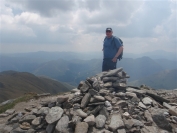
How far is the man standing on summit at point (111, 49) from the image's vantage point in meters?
13.4

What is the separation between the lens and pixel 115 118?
8719mm

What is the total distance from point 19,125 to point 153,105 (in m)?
7.86

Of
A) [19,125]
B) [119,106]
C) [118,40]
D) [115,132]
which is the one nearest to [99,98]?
[119,106]

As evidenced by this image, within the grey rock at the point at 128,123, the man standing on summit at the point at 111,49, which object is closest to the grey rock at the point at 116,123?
the grey rock at the point at 128,123

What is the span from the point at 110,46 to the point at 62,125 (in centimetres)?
757

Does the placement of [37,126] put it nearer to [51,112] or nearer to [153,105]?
[51,112]

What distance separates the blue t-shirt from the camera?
533 inches

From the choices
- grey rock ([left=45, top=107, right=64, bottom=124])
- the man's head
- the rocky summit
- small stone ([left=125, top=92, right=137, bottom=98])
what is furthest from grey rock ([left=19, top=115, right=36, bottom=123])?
the man's head

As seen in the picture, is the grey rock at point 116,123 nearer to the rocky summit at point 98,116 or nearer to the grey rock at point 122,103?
the rocky summit at point 98,116

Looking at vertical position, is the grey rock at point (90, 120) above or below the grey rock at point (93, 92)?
below

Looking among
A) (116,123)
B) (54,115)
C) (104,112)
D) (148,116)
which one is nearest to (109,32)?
(104,112)

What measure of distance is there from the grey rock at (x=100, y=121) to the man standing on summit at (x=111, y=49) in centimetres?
589

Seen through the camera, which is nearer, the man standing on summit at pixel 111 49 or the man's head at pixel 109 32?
the man's head at pixel 109 32

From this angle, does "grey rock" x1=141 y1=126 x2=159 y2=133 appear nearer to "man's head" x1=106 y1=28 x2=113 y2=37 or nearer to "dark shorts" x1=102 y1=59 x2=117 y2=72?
"dark shorts" x1=102 y1=59 x2=117 y2=72
